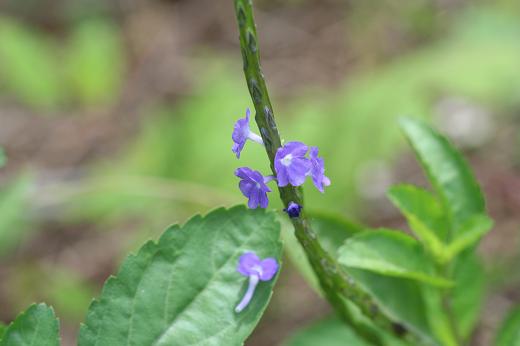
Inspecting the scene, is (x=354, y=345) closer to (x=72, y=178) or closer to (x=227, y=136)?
(x=227, y=136)

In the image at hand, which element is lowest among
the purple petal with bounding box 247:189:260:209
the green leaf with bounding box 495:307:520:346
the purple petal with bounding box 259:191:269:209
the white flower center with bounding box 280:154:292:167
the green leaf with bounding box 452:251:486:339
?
the green leaf with bounding box 495:307:520:346

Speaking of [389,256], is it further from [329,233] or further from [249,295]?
[249,295]

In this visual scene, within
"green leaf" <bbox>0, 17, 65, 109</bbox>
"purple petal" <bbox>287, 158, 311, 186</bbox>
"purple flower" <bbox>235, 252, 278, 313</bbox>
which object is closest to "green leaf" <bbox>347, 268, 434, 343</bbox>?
"purple flower" <bbox>235, 252, 278, 313</bbox>

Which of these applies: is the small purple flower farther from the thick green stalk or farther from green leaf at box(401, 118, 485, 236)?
green leaf at box(401, 118, 485, 236)

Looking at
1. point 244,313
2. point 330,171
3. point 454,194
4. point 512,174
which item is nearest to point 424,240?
point 454,194

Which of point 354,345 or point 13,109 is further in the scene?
point 13,109

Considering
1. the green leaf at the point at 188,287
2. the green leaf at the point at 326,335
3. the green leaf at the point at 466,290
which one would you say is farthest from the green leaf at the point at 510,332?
the green leaf at the point at 188,287
